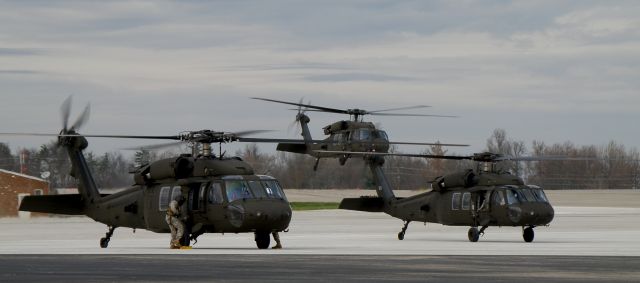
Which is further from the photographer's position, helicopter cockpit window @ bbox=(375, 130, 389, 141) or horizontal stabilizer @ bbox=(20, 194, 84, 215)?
helicopter cockpit window @ bbox=(375, 130, 389, 141)

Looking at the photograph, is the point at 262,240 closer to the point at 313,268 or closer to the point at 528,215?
the point at 528,215

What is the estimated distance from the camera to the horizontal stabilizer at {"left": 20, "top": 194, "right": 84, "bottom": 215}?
41.6 m

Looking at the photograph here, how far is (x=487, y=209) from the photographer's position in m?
42.2

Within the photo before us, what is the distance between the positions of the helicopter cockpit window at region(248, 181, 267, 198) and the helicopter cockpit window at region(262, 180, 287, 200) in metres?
0.15

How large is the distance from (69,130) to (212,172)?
7.70m

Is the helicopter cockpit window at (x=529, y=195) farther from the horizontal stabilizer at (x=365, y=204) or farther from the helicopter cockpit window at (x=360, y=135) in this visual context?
the helicopter cockpit window at (x=360, y=135)

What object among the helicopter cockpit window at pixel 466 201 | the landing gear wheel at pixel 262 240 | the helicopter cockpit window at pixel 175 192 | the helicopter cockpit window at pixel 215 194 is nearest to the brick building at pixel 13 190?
the helicopter cockpit window at pixel 466 201

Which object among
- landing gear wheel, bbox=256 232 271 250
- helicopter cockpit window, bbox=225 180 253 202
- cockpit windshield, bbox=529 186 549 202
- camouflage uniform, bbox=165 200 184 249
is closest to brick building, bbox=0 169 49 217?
camouflage uniform, bbox=165 200 184 249

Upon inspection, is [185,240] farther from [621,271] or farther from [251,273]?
[621,271]

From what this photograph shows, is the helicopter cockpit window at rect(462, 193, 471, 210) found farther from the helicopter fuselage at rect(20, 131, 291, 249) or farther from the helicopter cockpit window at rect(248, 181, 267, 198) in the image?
the helicopter cockpit window at rect(248, 181, 267, 198)

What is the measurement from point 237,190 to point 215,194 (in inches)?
27.0

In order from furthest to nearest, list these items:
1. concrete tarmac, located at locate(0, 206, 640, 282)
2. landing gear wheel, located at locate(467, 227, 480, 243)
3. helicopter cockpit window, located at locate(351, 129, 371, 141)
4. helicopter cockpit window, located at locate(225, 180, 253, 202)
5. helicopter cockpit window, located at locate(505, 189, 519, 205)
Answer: helicopter cockpit window, located at locate(351, 129, 371, 141), landing gear wheel, located at locate(467, 227, 480, 243), helicopter cockpit window, located at locate(505, 189, 519, 205), helicopter cockpit window, located at locate(225, 180, 253, 202), concrete tarmac, located at locate(0, 206, 640, 282)

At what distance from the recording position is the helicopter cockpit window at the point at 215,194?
35719 mm

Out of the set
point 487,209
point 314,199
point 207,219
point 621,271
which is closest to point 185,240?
point 207,219
